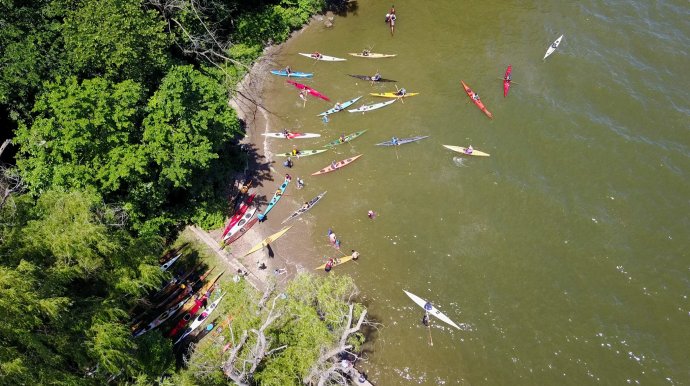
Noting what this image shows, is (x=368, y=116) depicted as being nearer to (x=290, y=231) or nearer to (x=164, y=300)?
(x=290, y=231)

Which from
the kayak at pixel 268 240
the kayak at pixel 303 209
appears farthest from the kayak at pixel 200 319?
the kayak at pixel 303 209

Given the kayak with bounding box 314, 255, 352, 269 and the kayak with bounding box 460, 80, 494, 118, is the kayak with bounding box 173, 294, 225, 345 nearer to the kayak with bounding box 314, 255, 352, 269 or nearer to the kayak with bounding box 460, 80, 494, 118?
the kayak with bounding box 314, 255, 352, 269

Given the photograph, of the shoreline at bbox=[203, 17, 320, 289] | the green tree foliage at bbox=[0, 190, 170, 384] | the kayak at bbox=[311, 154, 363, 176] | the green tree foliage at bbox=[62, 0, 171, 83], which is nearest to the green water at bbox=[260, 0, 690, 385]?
the kayak at bbox=[311, 154, 363, 176]

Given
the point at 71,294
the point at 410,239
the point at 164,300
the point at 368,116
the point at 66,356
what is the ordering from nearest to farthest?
the point at 66,356 → the point at 71,294 → the point at 164,300 → the point at 410,239 → the point at 368,116

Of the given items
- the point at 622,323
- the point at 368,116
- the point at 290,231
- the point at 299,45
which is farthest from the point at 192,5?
the point at 622,323

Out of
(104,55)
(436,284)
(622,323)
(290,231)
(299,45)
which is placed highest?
(104,55)

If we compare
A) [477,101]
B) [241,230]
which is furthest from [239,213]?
[477,101]
